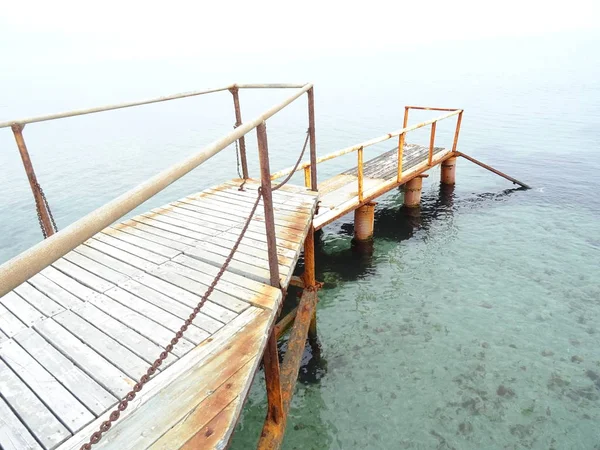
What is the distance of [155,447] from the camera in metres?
2.36

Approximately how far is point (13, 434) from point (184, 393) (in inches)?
40.3

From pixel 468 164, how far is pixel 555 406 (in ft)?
44.4

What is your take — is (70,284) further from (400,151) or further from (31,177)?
(400,151)

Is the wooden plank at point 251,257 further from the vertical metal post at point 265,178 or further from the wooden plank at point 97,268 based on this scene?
the wooden plank at point 97,268

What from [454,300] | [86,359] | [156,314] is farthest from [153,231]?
[454,300]

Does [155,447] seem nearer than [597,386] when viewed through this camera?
Yes

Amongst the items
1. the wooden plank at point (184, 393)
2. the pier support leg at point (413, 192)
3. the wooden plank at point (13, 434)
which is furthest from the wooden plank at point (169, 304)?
the pier support leg at point (413, 192)

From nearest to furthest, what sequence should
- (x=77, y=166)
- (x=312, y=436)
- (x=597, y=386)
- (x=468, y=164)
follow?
(x=312, y=436) → (x=597, y=386) → (x=468, y=164) → (x=77, y=166)

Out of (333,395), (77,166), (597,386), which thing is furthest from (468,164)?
(77,166)

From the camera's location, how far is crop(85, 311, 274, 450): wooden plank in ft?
7.93

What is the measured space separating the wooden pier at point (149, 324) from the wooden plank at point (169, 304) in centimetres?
1

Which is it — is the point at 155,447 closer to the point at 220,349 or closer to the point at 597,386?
the point at 220,349

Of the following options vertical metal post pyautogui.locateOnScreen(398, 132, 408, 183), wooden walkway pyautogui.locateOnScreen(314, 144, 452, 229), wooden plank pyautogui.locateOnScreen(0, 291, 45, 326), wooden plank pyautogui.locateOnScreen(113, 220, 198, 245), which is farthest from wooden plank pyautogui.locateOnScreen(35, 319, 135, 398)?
vertical metal post pyautogui.locateOnScreen(398, 132, 408, 183)

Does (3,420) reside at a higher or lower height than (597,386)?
higher
